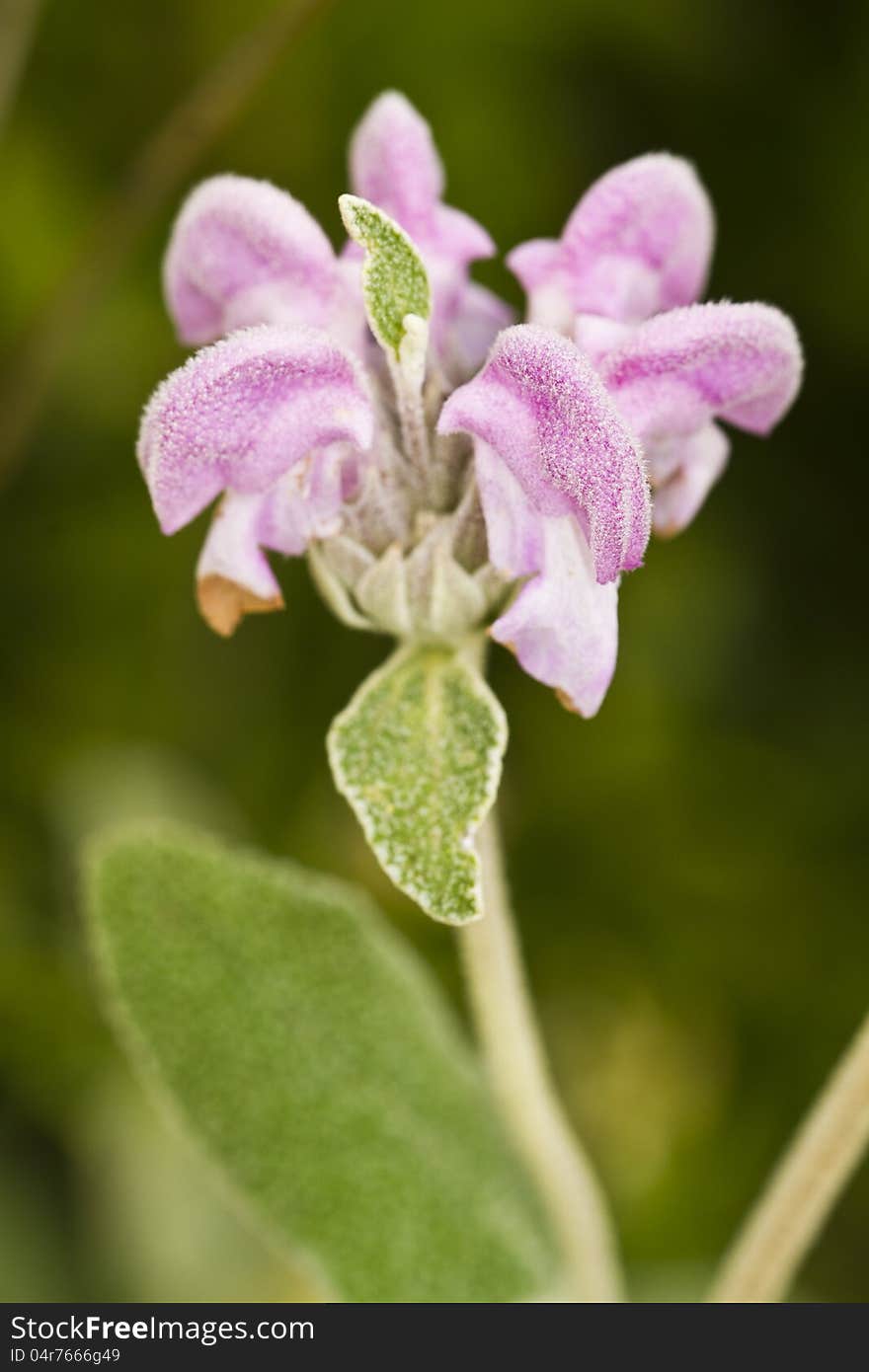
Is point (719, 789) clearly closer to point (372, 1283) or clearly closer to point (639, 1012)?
point (639, 1012)

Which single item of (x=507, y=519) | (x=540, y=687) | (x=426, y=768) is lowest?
(x=540, y=687)

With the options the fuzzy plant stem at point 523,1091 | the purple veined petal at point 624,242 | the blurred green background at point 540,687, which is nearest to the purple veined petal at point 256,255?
the purple veined petal at point 624,242

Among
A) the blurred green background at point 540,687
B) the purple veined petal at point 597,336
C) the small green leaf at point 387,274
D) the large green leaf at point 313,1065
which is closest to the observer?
the small green leaf at point 387,274

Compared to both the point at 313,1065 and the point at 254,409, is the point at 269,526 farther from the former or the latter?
the point at 313,1065

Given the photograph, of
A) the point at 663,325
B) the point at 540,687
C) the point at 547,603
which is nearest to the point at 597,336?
the point at 663,325

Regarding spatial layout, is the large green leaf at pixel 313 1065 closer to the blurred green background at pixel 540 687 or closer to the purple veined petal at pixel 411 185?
the purple veined petal at pixel 411 185

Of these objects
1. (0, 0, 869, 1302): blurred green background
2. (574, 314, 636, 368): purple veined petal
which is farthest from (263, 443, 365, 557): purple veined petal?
(0, 0, 869, 1302): blurred green background
